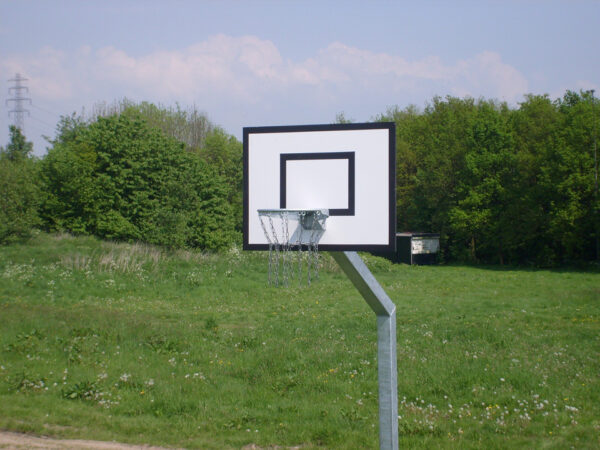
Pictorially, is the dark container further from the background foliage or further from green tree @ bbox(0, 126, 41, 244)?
green tree @ bbox(0, 126, 41, 244)

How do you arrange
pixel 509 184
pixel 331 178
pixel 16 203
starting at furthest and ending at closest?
pixel 509 184 < pixel 16 203 < pixel 331 178

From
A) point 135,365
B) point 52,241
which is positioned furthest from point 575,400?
point 52,241

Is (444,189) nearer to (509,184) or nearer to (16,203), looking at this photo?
(509,184)

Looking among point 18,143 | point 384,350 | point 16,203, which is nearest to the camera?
point 384,350

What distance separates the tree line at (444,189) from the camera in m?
34.0

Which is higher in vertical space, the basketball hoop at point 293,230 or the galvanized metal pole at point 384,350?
the basketball hoop at point 293,230

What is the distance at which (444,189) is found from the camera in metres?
44.6

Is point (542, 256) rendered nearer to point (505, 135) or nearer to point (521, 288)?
point (505, 135)

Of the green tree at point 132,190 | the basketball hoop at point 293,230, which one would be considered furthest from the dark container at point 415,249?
the basketball hoop at point 293,230

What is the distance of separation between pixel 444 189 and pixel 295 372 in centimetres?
3645

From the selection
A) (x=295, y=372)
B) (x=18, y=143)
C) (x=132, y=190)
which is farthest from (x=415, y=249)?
(x=18, y=143)

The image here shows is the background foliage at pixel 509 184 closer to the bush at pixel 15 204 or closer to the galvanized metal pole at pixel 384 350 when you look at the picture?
the bush at pixel 15 204

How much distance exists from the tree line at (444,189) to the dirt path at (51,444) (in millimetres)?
23357

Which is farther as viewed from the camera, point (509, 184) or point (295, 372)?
point (509, 184)
